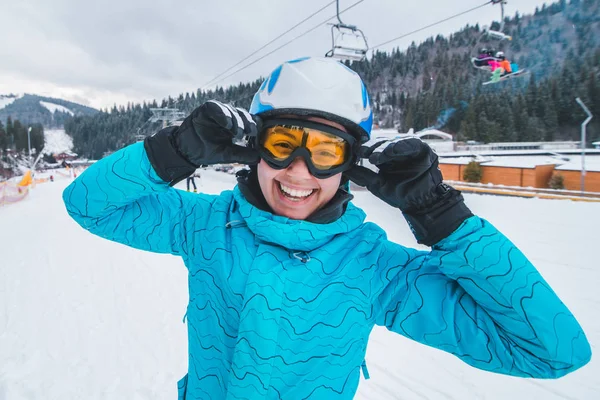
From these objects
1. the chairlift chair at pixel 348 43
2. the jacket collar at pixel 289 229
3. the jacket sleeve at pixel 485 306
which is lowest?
the jacket sleeve at pixel 485 306

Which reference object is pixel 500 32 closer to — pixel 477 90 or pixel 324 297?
pixel 324 297

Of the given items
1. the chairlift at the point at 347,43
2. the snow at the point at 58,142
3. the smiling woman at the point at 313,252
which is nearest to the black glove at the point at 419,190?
the smiling woman at the point at 313,252

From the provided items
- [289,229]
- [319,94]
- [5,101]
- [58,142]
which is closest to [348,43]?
[319,94]

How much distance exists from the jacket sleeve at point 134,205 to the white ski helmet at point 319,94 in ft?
1.71

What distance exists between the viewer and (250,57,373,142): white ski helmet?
1449 mm

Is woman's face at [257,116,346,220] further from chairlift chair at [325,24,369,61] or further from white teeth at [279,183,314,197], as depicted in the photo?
chairlift chair at [325,24,369,61]

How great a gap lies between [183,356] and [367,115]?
428cm

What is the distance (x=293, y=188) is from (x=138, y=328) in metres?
4.95

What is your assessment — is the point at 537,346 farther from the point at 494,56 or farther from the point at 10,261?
the point at 494,56

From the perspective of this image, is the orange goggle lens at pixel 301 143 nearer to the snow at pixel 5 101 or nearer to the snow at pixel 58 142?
the snow at pixel 58 142

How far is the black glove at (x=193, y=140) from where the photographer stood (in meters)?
1.36

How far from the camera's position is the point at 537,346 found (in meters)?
1.18

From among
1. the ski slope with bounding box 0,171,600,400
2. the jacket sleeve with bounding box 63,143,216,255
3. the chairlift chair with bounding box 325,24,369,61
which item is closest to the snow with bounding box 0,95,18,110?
the ski slope with bounding box 0,171,600,400

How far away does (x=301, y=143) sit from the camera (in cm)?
145
